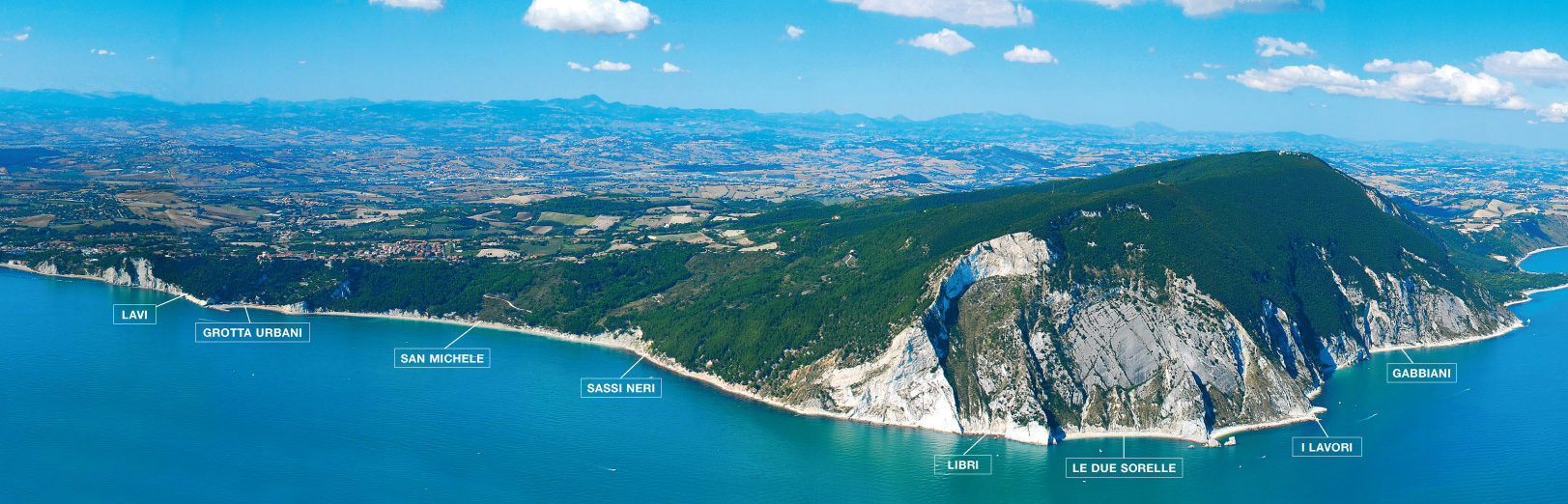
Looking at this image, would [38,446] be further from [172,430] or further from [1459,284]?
[1459,284]

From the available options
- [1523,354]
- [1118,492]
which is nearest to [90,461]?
[1118,492]

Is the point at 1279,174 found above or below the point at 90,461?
above

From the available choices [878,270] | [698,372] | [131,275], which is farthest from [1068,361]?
[131,275]

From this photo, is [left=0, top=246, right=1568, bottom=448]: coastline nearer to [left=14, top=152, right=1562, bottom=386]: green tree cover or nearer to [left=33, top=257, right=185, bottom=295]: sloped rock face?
[left=33, top=257, right=185, bottom=295]: sloped rock face

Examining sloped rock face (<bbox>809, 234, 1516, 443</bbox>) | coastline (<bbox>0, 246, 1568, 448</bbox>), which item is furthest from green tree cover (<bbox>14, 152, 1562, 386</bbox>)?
sloped rock face (<bbox>809, 234, 1516, 443</bbox>)

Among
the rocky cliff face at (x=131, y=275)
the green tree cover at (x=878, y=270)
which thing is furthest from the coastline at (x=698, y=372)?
the green tree cover at (x=878, y=270)

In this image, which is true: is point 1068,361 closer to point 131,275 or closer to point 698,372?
point 698,372

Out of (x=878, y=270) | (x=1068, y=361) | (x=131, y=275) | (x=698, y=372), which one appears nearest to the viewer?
(x=1068, y=361)

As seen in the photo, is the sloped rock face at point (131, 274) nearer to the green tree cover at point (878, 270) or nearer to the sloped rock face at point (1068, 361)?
the green tree cover at point (878, 270)

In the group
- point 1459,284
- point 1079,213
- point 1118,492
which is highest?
point 1079,213
